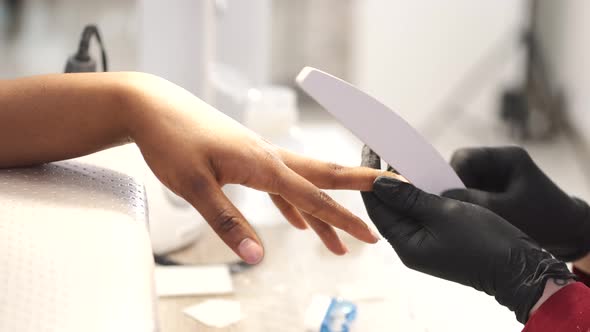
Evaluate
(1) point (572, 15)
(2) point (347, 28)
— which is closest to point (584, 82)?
(1) point (572, 15)

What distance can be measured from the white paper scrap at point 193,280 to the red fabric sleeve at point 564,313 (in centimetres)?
44

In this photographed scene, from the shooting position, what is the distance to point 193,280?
109 centimetres

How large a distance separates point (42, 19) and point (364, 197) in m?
3.98

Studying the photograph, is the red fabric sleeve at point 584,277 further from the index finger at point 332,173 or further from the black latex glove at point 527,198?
→ the index finger at point 332,173

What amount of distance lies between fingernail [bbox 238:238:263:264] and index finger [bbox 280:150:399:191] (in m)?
0.18

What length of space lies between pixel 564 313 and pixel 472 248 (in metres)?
0.10

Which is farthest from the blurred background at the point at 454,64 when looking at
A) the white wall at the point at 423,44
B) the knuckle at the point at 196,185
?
the knuckle at the point at 196,185

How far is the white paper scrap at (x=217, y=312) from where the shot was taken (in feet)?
3.16

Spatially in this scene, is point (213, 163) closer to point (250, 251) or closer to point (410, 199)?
point (250, 251)

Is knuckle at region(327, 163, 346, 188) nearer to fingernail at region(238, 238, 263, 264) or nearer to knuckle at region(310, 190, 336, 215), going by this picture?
knuckle at region(310, 190, 336, 215)

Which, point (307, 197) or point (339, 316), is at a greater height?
point (307, 197)

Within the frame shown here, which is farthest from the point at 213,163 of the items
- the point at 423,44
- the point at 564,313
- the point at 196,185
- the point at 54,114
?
the point at 423,44

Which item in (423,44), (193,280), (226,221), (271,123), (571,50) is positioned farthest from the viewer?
(423,44)

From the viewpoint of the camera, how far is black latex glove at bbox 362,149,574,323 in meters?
0.74
